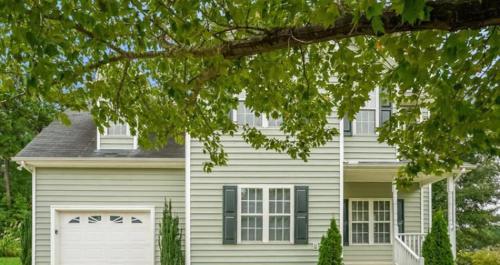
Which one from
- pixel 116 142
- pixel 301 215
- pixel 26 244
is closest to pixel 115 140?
pixel 116 142

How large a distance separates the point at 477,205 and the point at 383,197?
11.8 metres

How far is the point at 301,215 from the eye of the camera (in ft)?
36.0

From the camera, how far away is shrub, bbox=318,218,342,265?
33.9ft

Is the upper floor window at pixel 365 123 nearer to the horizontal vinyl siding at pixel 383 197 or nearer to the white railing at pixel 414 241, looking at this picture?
the horizontal vinyl siding at pixel 383 197

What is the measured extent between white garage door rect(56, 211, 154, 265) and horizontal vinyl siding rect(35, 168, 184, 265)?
0.29m

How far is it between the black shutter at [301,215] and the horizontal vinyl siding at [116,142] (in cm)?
398

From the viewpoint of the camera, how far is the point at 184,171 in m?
11.8

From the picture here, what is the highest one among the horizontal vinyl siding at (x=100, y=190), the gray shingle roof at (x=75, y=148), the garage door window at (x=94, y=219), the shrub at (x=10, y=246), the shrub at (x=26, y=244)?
the gray shingle roof at (x=75, y=148)

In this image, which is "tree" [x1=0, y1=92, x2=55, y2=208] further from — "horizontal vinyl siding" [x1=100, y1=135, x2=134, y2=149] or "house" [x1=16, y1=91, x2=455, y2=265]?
"house" [x1=16, y1=91, x2=455, y2=265]

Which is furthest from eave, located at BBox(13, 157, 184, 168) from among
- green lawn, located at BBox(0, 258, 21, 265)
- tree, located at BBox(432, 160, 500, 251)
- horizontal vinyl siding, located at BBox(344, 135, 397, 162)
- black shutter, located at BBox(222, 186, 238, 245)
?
tree, located at BBox(432, 160, 500, 251)

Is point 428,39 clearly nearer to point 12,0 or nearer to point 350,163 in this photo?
point 12,0

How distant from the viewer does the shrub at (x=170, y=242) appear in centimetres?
1084

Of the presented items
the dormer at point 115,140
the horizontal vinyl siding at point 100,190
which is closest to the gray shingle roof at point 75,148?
the dormer at point 115,140

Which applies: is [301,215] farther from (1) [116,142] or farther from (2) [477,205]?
(2) [477,205]
